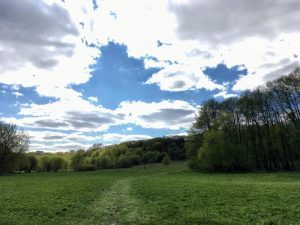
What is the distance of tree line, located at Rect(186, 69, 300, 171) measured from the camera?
224 feet

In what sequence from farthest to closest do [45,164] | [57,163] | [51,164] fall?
[57,163] < [51,164] < [45,164]

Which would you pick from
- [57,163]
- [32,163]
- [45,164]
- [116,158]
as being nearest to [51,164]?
[57,163]

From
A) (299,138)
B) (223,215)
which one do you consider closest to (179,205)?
(223,215)

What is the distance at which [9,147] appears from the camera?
→ 333ft

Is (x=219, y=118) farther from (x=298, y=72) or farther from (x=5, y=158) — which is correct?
(x=5, y=158)

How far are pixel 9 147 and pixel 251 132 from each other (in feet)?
243

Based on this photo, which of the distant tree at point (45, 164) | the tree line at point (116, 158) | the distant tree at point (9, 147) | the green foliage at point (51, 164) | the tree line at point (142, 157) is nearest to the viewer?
the distant tree at point (9, 147)

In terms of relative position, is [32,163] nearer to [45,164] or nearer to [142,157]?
[45,164]

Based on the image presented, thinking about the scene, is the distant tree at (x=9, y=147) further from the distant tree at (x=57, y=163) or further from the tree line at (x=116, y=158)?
the distant tree at (x=57, y=163)

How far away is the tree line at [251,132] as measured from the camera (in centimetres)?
6819

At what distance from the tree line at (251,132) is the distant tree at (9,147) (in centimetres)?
5581

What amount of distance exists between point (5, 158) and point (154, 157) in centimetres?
8042

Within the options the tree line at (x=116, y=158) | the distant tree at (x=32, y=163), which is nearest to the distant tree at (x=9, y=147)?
the tree line at (x=116, y=158)

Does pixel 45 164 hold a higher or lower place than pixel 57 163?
lower
